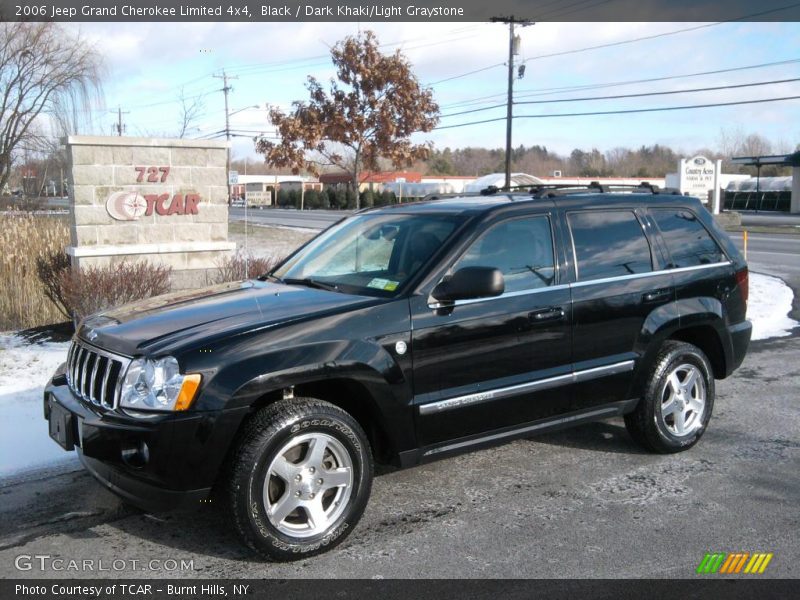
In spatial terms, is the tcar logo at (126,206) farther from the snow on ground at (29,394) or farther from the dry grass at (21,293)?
the snow on ground at (29,394)

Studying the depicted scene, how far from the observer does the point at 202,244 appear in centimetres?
1097

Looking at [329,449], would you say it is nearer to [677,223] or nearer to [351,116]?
[677,223]

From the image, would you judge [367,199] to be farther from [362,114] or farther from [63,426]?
[63,426]

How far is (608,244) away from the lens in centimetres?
520

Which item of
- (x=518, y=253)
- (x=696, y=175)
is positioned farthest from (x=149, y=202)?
(x=696, y=175)

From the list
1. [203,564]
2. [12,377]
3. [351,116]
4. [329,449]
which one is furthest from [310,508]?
[351,116]

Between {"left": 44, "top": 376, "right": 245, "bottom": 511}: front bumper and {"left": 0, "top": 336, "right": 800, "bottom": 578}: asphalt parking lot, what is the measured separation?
333mm

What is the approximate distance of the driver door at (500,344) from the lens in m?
4.29

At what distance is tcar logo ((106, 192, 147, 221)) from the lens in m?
10.1

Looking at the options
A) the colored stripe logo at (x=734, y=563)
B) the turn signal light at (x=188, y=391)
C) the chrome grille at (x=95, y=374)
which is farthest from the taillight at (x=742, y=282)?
the chrome grille at (x=95, y=374)

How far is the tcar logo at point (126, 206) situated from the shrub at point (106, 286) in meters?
0.99

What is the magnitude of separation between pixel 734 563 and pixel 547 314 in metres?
1.72

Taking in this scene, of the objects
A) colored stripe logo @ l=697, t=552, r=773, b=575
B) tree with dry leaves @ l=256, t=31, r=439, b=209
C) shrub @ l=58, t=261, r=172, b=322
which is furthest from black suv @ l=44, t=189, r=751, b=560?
tree with dry leaves @ l=256, t=31, r=439, b=209

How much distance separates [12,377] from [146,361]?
13.2 feet
